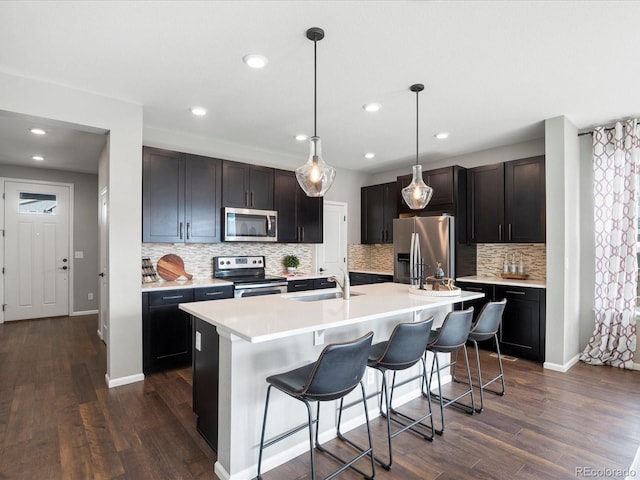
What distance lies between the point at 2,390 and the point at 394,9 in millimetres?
4282

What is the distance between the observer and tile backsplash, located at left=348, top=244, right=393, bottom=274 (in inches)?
249

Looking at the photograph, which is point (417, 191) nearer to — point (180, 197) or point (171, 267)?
point (180, 197)

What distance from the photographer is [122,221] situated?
3.28 meters

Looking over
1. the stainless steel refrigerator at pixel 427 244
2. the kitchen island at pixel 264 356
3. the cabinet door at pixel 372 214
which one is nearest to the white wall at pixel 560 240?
the stainless steel refrigerator at pixel 427 244

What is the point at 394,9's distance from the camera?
2012mm

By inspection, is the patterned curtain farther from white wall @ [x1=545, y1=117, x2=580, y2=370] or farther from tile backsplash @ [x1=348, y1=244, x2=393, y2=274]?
tile backsplash @ [x1=348, y1=244, x2=393, y2=274]

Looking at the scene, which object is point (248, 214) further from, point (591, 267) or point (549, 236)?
point (591, 267)

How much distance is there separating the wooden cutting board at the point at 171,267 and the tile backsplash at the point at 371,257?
3056 millimetres

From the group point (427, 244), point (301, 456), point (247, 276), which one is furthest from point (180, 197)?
point (427, 244)

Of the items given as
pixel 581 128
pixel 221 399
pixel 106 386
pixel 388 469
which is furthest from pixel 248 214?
pixel 581 128

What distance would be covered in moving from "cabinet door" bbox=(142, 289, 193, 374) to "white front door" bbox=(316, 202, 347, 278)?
8.32 feet

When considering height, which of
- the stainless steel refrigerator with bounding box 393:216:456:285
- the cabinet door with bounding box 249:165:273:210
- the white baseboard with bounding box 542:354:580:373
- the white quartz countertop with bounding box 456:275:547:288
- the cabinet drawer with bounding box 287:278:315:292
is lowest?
the white baseboard with bounding box 542:354:580:373

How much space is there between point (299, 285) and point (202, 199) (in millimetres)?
1718

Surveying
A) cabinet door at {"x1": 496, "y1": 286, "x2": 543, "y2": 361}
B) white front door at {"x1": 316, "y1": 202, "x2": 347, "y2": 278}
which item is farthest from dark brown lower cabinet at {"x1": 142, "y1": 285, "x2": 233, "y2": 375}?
cabinet door at {"x1": 496, "y1": 286, "x2": 543, "y2": 361}
